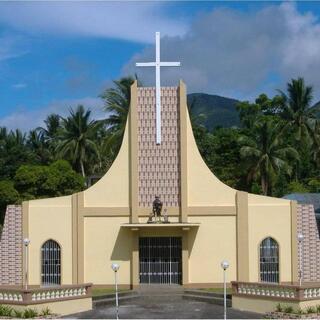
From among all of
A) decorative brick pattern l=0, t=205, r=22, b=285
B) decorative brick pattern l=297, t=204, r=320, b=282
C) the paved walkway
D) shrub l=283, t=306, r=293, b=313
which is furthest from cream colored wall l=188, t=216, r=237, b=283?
decorative brick pattern l=0, t=205, r=22, b=285

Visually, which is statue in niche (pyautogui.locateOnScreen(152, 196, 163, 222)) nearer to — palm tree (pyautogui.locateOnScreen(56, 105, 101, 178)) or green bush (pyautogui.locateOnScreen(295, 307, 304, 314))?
green bush (pyautogui.locateOnScreen(295, 307, 304, 314))

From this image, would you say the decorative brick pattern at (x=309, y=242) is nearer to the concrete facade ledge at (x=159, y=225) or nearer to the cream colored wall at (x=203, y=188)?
the cream colored wall at (x=203, y=188)

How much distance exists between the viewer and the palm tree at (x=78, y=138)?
45.5 meters

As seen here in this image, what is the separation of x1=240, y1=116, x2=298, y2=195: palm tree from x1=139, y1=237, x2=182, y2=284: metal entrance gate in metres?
17.4

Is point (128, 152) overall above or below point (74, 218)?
above

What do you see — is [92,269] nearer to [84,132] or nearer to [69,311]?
Result: [69,311]

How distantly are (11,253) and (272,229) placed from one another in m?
8.95

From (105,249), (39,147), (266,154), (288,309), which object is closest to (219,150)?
(266,154)

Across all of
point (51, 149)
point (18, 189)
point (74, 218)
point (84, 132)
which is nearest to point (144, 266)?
point (74, 218)

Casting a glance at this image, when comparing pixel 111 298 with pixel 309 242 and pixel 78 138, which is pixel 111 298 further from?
pixel 78 138

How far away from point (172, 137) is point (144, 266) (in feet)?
15.0

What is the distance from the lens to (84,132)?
1807 inches

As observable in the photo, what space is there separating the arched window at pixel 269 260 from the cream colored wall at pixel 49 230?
21.5 feet

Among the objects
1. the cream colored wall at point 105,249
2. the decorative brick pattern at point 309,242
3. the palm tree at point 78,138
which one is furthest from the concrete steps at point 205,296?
the palm tree at point 78,138
